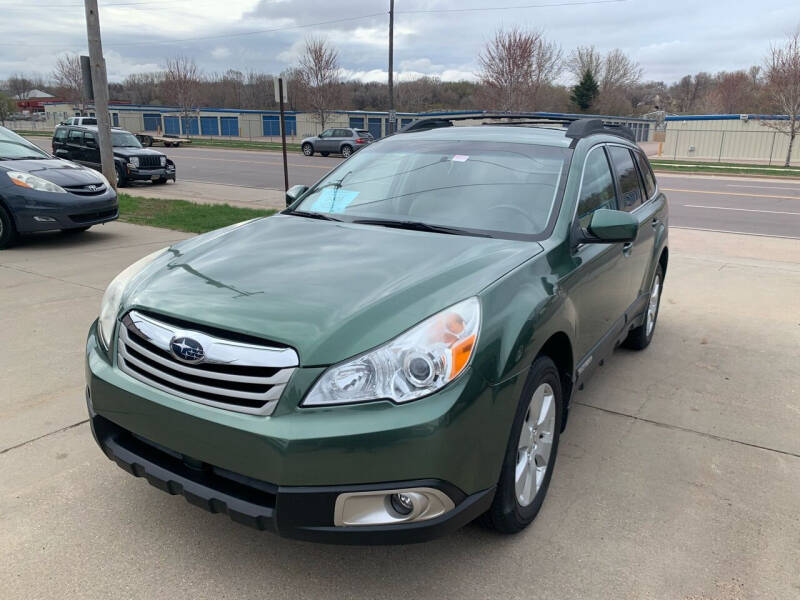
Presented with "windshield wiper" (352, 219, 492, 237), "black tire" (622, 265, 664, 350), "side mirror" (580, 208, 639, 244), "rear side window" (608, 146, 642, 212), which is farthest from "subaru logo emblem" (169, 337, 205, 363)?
"black tire" (622, 265, 664, 350)

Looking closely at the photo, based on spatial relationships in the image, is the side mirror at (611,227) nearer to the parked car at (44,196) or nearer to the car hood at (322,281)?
the car hood at (322,281)

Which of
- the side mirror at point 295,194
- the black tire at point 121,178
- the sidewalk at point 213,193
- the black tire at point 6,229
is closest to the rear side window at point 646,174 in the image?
the side mirror at point 295,194

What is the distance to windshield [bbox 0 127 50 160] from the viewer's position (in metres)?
8.41

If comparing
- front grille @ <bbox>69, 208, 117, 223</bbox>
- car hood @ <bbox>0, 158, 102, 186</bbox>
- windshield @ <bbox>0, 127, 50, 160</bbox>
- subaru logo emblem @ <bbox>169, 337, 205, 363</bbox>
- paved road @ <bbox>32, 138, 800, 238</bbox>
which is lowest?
paved road @ <bbox>32, 138, 800, 238</bbox>

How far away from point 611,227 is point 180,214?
9.74m

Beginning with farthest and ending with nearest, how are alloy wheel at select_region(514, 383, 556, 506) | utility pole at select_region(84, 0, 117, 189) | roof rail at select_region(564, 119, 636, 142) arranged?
1. utility pole at select_region(84, 0, 117, 189)
2. roof rail at select_region(564, 119, 636, 142)
3. alloy wheel at select_region(514, 383, 556, 506)

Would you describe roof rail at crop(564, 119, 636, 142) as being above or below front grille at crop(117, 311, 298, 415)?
above

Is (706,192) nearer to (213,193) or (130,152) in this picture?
(213,193)

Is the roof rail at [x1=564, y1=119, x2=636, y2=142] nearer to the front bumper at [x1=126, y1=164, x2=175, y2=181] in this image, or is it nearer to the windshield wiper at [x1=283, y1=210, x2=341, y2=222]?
the windshield wiper at [x1=283, y1=210, x2=341, y2=222]

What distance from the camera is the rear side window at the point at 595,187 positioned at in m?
3.35

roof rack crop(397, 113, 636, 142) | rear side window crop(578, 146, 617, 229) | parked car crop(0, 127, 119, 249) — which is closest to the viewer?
rear side window crop(578, 146, 617, 229)

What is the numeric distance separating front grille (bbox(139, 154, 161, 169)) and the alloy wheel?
17176 millimetres

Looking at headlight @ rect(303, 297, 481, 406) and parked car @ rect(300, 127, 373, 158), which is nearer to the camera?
headlight @ rect(303, 297, 481, 406)

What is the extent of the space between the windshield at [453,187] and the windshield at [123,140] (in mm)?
16712
